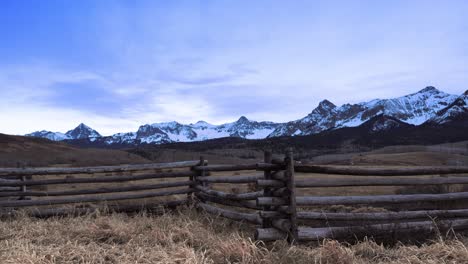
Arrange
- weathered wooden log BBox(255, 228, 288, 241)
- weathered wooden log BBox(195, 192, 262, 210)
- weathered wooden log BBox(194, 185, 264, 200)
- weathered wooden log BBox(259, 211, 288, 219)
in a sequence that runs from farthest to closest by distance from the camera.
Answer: weathered wooden log BBox(195, 192, 262, 210)
weathered wooden log BBox(194, 185, 264, 200)
weathered wooden log BBox(259, 211, 288, 219)
weathered wooden log BBox(255, 228, 288, 241)

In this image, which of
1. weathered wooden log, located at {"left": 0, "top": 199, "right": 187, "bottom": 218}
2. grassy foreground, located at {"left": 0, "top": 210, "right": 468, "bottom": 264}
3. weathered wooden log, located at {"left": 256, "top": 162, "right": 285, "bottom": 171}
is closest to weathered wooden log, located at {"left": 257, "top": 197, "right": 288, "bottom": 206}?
weathered wooden log, located at {"left": 256, "top": 162, "right": 285, "bottom": 171}

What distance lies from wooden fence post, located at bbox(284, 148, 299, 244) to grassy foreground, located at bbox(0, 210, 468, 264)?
21 cm

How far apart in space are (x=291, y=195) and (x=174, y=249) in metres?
2.00

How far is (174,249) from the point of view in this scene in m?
6.26

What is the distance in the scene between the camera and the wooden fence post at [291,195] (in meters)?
7.00

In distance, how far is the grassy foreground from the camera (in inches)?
232

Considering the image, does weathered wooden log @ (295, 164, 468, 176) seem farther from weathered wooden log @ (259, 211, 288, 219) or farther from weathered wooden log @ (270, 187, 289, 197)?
weathered wooden log @ (259, 211, 288, 219)

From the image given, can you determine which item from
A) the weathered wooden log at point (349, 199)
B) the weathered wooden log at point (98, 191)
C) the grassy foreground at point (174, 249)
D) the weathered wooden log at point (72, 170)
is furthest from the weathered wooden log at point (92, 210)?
the weathered wooden log at point (349, 199)

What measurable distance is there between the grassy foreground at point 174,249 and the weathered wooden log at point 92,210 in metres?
2.41

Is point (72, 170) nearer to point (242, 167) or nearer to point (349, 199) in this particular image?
point (242, 167)

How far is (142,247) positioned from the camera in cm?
659

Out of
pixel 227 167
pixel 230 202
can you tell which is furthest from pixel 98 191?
pixel 230 202

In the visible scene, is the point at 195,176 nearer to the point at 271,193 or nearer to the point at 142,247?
the point at 271,193

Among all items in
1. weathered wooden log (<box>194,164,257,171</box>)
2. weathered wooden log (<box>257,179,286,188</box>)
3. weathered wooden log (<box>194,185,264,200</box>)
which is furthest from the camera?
weathered wooden log (<box>194,164,257,171</box>)
